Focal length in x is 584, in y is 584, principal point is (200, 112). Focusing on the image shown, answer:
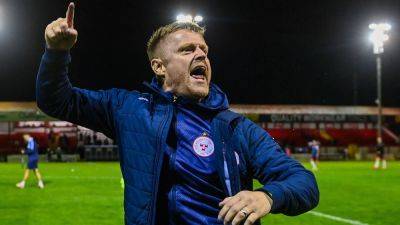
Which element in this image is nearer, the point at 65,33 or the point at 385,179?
the point at 65,33

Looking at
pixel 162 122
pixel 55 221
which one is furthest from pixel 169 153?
pixel 55 221

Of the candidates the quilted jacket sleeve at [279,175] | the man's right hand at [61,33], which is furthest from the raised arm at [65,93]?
the quilted jacket sleeve at [279,175]

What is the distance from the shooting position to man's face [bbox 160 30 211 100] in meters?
3.03

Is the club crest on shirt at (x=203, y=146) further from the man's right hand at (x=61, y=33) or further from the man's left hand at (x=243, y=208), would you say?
the man's right hand at (x=61, y=33)

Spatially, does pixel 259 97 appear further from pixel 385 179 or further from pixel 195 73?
pixel 195 73

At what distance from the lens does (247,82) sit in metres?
59.9

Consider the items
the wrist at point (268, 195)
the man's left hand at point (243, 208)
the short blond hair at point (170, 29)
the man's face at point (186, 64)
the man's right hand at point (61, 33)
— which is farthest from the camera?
the short blond hair at point (170, 29)

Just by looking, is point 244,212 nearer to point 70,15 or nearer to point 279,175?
point 279,175

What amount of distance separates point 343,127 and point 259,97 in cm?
907

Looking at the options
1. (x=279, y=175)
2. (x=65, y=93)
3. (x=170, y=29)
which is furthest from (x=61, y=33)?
(x=279, y=175)

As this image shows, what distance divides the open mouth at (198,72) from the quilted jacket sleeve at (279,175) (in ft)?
1.11

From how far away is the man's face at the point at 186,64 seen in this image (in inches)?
119

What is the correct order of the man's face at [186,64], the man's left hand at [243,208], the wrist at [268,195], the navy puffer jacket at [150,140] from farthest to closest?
the man's face at [186,64] → the navy puffer jacket at [150,140] → the wrist at [268,195] → the man's left hand at [243,208]

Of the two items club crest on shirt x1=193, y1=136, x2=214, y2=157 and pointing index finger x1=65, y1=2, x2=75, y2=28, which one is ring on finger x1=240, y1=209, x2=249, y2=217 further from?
pointing index finger x1=65, y1=2, x2=75, y2=28
